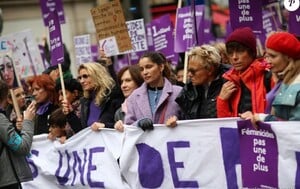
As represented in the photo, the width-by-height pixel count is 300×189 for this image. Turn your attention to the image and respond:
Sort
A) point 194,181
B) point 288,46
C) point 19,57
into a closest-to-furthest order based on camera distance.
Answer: point 288,46
point 194,181
point 19,57

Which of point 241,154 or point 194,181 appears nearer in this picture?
point 241,154

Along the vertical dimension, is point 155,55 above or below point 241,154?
above

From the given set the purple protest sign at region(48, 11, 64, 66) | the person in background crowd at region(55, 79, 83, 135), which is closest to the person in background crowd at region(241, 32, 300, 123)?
the person in background crowd at region(55, 79, 83, 135)

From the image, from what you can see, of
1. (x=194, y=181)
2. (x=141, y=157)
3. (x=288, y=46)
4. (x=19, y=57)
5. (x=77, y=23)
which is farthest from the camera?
(x=77, y=23)

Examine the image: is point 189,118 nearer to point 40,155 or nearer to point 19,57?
point 40,155

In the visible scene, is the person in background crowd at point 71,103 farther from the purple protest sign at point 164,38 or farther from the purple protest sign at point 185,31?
the purple protest sign at point 164,38

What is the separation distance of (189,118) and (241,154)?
783 mm

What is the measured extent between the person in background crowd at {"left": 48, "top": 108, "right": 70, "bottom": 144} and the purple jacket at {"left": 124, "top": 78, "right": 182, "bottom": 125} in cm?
94

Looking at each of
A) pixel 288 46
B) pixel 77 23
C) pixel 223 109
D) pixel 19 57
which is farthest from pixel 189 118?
pixel 77 23

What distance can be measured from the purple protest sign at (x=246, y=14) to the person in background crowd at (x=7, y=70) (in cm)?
332

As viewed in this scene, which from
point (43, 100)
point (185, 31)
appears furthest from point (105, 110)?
point (185, 31)

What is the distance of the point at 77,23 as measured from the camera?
28.4m

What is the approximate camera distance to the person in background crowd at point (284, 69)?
529cm

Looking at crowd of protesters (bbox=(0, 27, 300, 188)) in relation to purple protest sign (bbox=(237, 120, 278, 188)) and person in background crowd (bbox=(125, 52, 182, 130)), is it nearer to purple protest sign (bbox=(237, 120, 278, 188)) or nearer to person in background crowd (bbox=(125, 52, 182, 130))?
person in background crowd (bbox=(125, 52, 182, 130))
